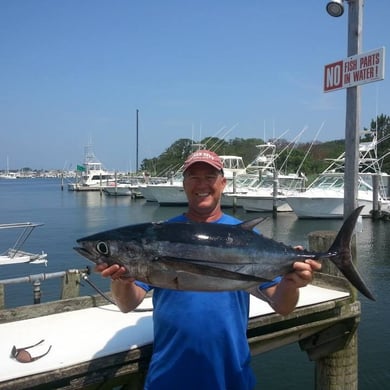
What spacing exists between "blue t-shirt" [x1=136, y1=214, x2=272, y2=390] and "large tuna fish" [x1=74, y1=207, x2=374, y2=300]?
1.03 feet

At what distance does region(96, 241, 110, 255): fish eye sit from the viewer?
8.20ft

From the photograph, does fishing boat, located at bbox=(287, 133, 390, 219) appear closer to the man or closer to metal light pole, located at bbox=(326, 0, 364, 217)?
metal light pole, located at bbox=(326, 0, 364, 217)

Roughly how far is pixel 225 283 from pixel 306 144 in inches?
3836

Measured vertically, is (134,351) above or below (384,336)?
above

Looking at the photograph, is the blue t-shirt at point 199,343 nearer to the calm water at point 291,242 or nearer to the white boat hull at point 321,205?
the calm water at point 291,242

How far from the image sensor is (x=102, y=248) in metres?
2.51

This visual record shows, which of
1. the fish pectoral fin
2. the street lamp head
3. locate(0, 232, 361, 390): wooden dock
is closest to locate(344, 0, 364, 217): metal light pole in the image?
the street lamp head

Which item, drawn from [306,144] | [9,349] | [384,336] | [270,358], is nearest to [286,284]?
[9,349]

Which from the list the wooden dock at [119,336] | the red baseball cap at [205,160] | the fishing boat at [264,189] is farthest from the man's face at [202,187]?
the fishing boat at [264,189]

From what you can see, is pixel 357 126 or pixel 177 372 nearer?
pixel 177 372

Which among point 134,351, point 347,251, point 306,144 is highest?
point 306,144

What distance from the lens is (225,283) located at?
2.52 m

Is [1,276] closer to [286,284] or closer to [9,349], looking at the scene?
[9,349]

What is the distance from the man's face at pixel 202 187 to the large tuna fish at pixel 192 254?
34 cm
